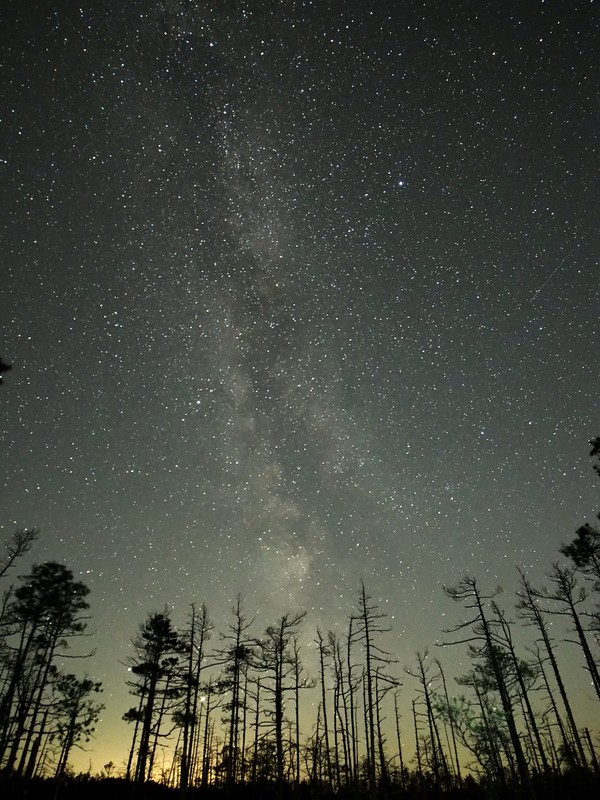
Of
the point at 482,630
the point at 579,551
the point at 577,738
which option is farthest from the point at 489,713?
the point at 579,551

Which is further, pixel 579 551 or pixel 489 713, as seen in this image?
pixel 489 713

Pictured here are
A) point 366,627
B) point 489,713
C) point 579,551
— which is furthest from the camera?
point 489,713

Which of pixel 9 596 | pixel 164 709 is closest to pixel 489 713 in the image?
pixel 164 709

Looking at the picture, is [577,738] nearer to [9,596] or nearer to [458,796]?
[458,796]

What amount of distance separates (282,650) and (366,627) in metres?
5.51

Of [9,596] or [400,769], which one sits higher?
[9,596]

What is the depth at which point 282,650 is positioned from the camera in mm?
26438

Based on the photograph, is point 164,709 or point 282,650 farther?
point 282,650

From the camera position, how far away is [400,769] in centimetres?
4194

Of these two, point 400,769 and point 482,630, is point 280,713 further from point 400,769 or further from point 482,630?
point 400,769

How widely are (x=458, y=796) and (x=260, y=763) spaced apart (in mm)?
13392

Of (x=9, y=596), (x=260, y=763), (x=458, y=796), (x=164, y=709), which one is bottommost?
(x=458, y=796)

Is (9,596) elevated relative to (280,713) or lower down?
elevated

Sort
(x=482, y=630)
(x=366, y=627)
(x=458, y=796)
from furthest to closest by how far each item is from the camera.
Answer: (x=458, y=796) < (x=366, y=627) < (x=482, y=630)
